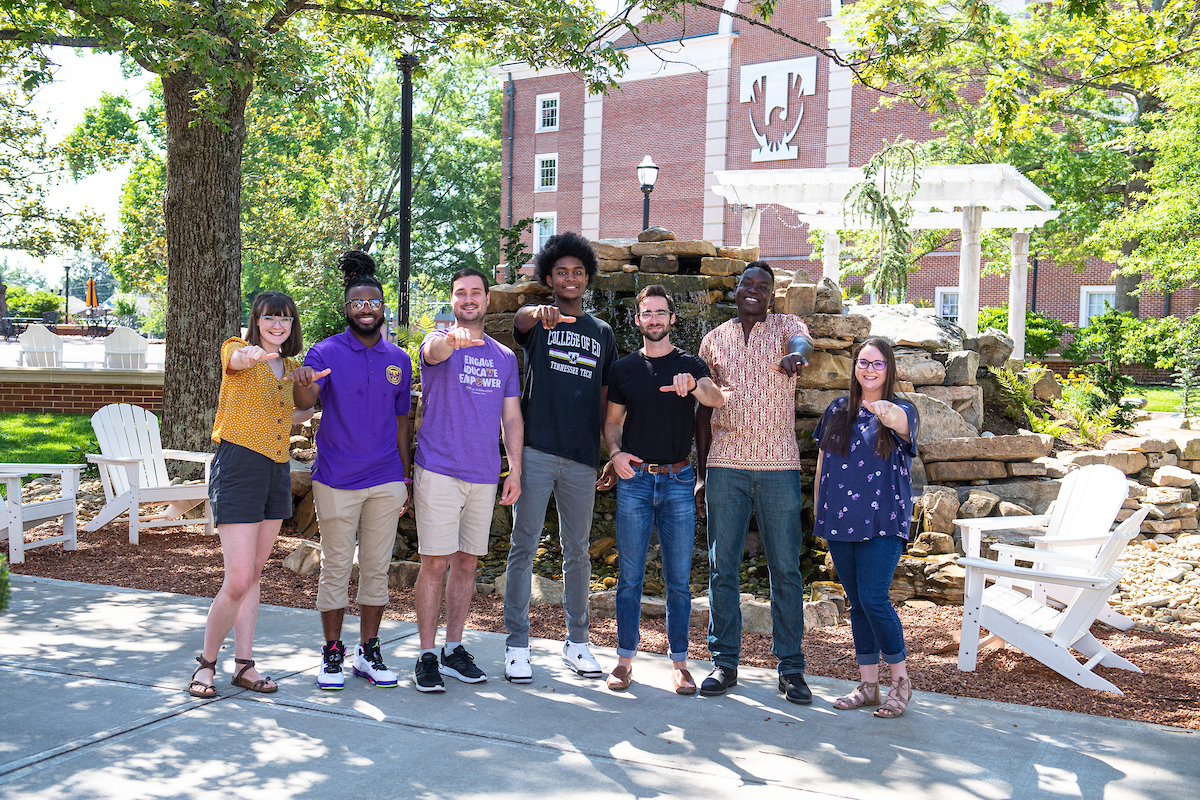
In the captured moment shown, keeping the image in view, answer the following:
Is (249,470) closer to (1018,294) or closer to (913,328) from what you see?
(913,328)

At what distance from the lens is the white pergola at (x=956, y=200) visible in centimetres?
1382

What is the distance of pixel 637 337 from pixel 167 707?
5.59 m

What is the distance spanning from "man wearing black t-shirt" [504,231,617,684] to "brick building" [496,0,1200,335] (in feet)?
66.9

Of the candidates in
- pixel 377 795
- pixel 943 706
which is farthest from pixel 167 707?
pixel 943 706

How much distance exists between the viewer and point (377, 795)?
3.05 metres

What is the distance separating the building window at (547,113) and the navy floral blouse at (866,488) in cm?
2973

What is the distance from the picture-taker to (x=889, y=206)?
13188mm

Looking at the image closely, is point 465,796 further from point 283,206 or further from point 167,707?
point 283,206

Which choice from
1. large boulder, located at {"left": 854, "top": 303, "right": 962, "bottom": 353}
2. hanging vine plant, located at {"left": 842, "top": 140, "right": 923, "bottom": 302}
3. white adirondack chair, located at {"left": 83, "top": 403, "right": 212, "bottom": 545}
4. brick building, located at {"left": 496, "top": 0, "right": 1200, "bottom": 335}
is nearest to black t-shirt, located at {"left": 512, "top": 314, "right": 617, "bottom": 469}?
white adirondack chair, located at {"left": 83, "top": 403, "right": 212, "bottom": 545}

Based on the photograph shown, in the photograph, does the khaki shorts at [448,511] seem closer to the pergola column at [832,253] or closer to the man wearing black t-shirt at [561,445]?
the man wearing black t-shirt at [561,445]

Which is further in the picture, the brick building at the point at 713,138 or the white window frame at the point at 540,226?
the white window frame at the point at 540,226

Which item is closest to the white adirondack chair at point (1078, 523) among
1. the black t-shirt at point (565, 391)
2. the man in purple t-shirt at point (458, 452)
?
the black t-shirt at point (565, 391)

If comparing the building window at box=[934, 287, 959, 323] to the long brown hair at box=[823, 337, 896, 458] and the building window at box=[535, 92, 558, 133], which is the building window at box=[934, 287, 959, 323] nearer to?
the building window at box=[535, 92, 558, 133]

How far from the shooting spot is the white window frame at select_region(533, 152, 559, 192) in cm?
3225
